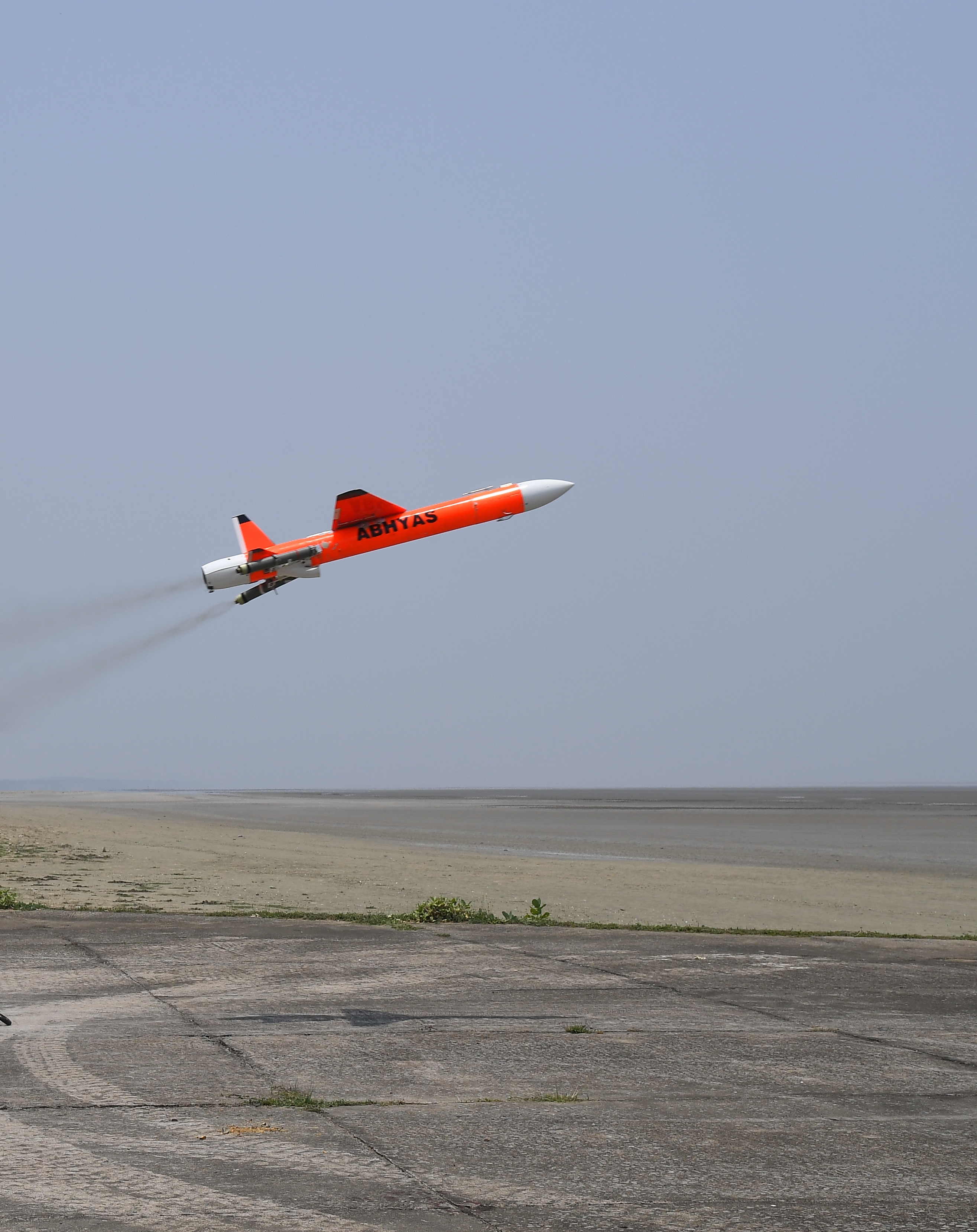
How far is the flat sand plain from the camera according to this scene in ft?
87.4

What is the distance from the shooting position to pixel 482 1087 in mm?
10297

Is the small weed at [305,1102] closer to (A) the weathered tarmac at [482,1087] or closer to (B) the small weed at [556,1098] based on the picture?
(A) the weathered tarmac at [482,1087]

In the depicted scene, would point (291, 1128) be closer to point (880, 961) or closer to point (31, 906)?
point (880, 961)

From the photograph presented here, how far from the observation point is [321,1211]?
287 inches

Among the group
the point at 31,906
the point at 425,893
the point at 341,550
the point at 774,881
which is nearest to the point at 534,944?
the point at 31,906

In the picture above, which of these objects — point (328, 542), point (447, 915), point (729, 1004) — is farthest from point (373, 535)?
point (729, 1004)

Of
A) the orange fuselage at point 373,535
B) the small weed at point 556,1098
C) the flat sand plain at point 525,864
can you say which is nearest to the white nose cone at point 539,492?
the orange fuselage at point 373,535

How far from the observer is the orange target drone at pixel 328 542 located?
2994 cm

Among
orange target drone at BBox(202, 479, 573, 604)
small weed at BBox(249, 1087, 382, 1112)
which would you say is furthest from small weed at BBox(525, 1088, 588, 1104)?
orange target drone at BBox(202, 479, 573, 604)

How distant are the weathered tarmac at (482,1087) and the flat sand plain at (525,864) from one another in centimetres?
752

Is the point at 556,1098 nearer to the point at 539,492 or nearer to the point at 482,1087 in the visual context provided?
the point at 482,1087

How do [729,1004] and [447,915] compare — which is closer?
[729,1004]

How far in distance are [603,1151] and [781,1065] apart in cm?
314

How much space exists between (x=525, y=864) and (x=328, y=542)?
13.3 metres
